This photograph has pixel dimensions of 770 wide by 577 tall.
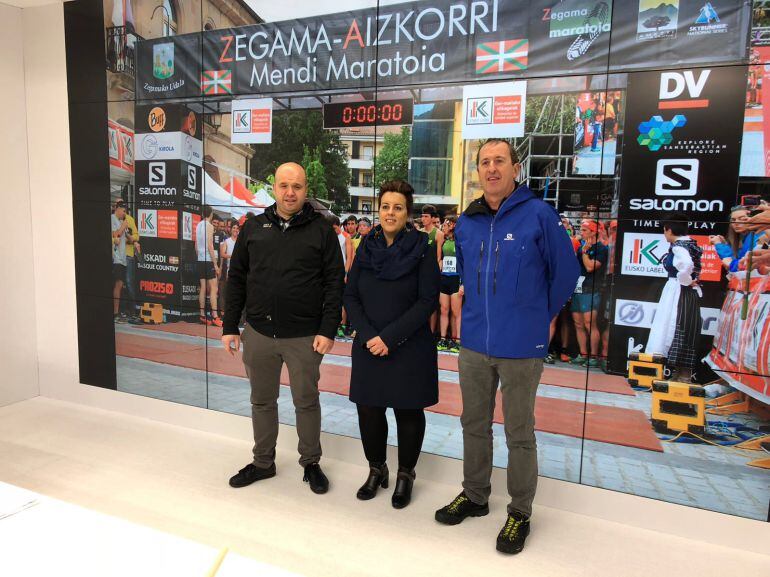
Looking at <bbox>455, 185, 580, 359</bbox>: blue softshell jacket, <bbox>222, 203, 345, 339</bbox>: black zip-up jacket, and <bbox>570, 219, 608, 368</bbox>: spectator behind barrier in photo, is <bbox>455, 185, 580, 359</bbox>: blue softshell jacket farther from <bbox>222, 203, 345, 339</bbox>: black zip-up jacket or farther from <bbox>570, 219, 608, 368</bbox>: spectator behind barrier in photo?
<bbox>222, 203, 345, 339</bbox>: black zip-up jacket

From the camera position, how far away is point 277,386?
299cm

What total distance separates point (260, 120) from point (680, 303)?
8.84 feet

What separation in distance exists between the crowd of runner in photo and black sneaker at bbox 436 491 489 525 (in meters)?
0.85

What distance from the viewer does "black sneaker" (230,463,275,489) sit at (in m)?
2.94

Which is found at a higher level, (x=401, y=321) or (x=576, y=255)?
(x=576, y=255)

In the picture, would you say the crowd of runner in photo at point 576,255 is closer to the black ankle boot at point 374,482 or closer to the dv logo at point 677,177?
the dv logo at point 677,177

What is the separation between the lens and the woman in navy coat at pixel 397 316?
2.59 metres

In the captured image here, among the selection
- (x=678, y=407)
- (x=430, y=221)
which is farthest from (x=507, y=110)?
(x=678, y=407)

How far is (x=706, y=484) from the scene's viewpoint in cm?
254

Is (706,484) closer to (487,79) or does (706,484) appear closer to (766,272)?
(766,272)

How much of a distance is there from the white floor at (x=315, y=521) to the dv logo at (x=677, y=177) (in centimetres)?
163

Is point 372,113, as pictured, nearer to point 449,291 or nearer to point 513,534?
point 449,291

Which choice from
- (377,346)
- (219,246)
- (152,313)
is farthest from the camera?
(152,313)

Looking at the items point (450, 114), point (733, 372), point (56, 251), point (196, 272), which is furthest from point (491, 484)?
point (56, 251)
